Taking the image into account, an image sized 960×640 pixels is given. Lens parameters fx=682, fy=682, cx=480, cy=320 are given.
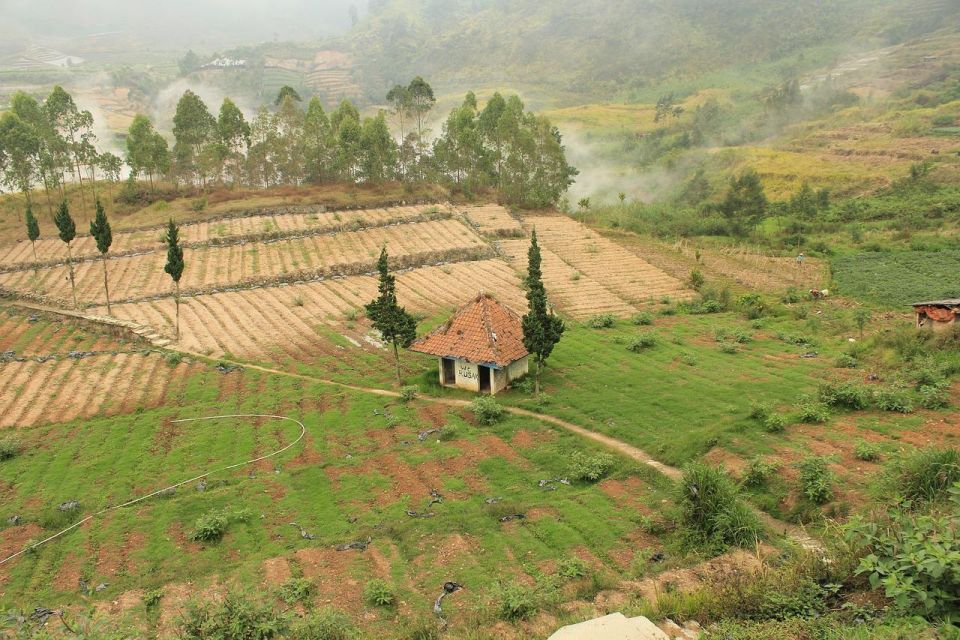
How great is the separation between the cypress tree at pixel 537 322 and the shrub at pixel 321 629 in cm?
1415

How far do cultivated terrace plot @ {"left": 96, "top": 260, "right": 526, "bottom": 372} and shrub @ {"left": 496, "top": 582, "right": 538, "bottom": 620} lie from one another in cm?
1898

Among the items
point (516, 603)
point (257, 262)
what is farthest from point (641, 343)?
point (257, 262)

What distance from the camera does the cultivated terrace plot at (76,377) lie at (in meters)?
25.7

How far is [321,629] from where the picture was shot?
38.8ft

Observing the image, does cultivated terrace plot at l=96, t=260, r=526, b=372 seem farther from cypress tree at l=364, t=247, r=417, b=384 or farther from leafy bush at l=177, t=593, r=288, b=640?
leafy bush at l=177, t=593, r=288, b=640

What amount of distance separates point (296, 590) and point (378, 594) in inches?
76.2

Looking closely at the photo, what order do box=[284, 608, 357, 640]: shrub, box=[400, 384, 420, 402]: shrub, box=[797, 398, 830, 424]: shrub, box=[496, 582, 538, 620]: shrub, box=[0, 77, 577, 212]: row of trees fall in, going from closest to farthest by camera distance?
box=[284, 608, 357, 640]: shrub, box=[496, 582, 538, 620]: shrub, box=[797, 398, 830, 424]: shrub, box=[400, 384, 420, 402]: shrub, box=[0, 77, 577, 212]: row of trees

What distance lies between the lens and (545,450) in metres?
21.6

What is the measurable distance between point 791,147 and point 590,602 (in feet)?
284

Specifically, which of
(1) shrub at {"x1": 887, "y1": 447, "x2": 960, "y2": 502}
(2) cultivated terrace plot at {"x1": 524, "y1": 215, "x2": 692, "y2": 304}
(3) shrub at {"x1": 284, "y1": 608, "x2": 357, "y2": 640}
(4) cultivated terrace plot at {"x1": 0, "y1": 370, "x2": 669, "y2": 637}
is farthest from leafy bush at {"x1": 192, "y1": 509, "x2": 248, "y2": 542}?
(2) cultivated terrace plot at {"x1": 524, "y1": 215, "x2": 692, "y2": 304}

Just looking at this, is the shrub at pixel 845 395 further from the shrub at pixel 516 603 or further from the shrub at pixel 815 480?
the shrub at pixel 516 603

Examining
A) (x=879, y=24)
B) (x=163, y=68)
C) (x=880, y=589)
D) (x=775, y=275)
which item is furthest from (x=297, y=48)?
(x=880, y=589)

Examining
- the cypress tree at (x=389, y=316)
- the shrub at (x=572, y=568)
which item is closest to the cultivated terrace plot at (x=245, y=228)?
the cypress tree at (x=389, y=316)

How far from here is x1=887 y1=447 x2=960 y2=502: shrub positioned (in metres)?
13.7
